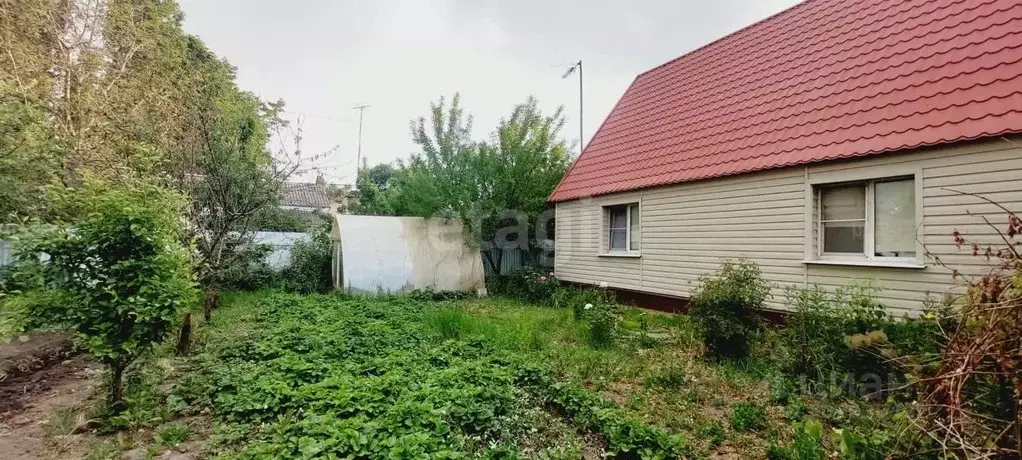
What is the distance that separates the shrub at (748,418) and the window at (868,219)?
12.4ft

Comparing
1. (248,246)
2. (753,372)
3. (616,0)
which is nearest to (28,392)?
(248,246)

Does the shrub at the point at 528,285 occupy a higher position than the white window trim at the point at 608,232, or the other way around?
the white window trim at the point at 608,232

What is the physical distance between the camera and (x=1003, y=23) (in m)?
6.03

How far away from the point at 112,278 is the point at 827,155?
855cm

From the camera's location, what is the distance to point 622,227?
11.2m

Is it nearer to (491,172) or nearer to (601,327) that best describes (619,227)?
(491,172)

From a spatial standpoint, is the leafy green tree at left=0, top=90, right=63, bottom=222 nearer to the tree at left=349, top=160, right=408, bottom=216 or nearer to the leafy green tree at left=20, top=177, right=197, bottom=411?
the leafy green tree at left=20, top=177, right=197, bottom=411

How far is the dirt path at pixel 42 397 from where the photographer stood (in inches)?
143

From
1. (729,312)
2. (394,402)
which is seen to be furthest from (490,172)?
(394,402)

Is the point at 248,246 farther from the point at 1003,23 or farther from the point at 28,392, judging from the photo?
the point at 1003,23

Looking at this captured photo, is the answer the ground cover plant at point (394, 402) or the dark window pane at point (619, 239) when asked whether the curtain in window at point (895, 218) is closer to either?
the ground cover plant at point (394, 402)

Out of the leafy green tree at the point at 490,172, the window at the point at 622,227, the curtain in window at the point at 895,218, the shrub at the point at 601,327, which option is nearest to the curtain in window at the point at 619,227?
the window at the point at 622,227

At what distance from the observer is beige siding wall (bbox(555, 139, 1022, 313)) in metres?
5.45

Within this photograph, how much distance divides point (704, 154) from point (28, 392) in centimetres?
1014
